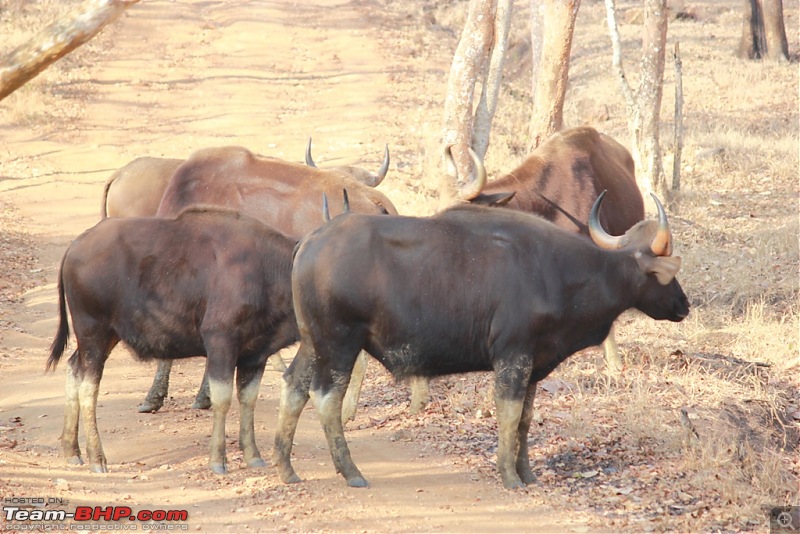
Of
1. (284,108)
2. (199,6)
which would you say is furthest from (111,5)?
(199,6)

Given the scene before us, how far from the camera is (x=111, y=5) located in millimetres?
6922

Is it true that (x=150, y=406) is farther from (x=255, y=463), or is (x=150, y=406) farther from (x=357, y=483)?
(x=357, y=483)

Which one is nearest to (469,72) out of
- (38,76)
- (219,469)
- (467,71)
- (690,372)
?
(467,71)

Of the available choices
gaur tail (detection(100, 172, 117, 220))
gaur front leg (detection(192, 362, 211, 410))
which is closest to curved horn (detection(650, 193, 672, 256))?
gaur front leg (detection(192, 362, 211, 410))

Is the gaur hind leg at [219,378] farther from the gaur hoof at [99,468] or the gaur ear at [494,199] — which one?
the gaur ear at [494,199]

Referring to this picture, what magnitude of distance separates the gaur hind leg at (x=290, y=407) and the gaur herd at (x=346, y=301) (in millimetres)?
11

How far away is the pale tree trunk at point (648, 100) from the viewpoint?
54.5 feet

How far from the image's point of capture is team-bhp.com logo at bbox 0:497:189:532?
616cm

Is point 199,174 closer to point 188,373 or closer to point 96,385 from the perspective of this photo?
point 188,373

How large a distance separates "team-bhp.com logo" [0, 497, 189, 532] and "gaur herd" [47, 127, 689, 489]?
38.6 inches

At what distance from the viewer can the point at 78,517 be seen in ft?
20.9

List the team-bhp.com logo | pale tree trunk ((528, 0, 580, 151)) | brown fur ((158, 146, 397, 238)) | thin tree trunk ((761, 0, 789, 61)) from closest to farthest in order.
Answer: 1. the team-bhp.com logo
2. brown fur ((158, 146, 397, 238))
3. pale tree trunk ((528, 0, 580, 151))
4. thin tree trunk ((761, 0, 789, 61))

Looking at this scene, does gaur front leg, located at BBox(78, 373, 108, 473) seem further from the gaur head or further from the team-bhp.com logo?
the gaur head

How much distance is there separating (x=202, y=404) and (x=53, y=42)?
12.7 feet
